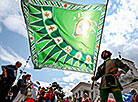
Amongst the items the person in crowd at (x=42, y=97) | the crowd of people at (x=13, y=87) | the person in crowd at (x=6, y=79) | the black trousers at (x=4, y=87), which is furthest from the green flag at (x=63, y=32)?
the person in crowd at (x=42, y=97)

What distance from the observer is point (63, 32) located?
5.48 meters

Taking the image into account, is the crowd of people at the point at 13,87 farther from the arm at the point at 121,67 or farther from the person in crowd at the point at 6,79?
the arm at the point at 121,67

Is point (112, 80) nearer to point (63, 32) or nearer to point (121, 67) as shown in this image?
point (121, 67)

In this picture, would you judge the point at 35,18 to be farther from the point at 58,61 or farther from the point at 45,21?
the point at 58,61

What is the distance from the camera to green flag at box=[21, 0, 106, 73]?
5.16m

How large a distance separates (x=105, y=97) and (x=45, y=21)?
4067 mm

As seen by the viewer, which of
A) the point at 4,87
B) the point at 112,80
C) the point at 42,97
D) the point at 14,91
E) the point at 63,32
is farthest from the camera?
the point at 42,97

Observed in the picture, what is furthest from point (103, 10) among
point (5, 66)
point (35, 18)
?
point (5, 66)

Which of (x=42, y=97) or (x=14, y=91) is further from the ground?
(x=14, y=91)

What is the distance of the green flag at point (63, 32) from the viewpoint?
5164 millimetres

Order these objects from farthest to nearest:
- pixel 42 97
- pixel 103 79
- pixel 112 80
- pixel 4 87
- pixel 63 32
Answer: pixel 42 97
pixel 63 32
pixel 4 87
pixel 103 79
pixel 112 80

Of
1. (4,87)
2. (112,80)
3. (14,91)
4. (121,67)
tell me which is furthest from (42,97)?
(121,67)

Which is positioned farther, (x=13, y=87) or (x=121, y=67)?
(x=13, y=87)

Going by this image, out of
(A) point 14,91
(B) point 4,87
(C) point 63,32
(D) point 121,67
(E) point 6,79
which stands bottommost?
(A) point 14,91
